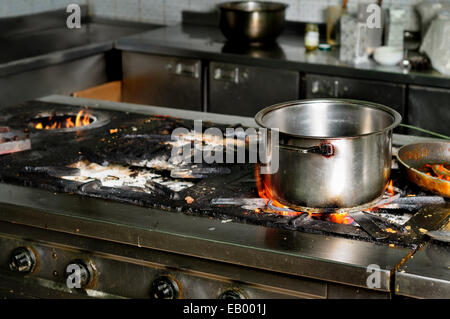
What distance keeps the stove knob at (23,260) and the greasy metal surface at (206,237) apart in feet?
0.34

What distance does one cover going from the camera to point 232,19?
4.40 m

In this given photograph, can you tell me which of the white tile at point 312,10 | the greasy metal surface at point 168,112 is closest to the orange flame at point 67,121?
the greasy metal surface at point 168,112

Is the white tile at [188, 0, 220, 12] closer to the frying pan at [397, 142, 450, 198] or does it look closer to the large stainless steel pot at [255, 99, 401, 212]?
the frying pan at [397, 142, 450, 198]

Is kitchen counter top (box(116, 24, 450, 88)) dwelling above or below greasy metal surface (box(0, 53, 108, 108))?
above

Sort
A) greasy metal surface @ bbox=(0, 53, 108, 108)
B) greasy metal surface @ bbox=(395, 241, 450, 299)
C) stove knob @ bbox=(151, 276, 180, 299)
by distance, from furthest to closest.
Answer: greasy metal surface @ bbox=(0, 53, 108, 108) → stove knob @ bbox=(151, 276, 180, 299) → greasy metal surface @ bbox=(395, 241, 450, 299)

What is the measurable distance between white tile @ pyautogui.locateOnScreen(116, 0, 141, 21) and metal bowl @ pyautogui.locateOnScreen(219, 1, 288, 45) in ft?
3.47

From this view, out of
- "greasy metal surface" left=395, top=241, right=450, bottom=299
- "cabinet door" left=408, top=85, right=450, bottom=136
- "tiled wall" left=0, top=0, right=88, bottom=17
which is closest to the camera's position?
"greasy metal surface" left=395, top=241, right=450, bottom=299

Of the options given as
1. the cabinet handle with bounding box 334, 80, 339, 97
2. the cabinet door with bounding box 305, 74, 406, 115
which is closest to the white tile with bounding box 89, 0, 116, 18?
the cabinet door with bounding box 305, 74, 406, 115

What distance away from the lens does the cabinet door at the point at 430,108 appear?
373cm

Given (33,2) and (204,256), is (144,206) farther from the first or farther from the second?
(33,2)

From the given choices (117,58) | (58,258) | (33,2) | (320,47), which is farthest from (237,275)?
(33,2)

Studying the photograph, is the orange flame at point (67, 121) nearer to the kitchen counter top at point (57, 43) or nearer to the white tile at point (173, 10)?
the kitchen counter top at point (57, 43)

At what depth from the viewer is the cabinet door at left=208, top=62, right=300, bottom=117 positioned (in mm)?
4141

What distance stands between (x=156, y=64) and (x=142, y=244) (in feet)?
9.18
